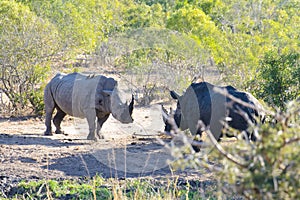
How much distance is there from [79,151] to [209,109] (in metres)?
2.24

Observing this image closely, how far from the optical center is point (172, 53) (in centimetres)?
1678

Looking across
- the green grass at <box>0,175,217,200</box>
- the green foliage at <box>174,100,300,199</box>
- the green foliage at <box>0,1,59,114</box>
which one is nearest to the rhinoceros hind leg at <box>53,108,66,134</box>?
the green foliage at <box>0,1,59,114</box>

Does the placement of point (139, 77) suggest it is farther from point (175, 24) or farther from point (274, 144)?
point (274, 144)

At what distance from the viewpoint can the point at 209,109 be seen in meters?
10.2

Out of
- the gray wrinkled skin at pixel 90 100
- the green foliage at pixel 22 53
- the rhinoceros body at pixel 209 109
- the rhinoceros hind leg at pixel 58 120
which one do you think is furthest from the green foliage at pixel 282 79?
the green foliage at pixel 22 53

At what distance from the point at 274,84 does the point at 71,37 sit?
271 inches

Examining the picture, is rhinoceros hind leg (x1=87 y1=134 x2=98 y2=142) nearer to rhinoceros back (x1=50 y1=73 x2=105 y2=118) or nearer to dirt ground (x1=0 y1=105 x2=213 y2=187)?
dirt ground (x1=0 y1=105 x2=213 y2=187)

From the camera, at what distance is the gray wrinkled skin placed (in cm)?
1183

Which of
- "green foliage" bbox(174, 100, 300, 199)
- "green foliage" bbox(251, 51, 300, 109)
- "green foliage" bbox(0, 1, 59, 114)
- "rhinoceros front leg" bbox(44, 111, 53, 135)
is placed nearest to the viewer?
"green foliage" bbox(174, 100, 300, 199)

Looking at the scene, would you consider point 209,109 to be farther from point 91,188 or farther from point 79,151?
point 91,188

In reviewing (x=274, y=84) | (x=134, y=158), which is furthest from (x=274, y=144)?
(x=274, y=84)

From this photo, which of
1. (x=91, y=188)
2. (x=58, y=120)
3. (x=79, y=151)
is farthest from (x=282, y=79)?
(x=91, y=188)

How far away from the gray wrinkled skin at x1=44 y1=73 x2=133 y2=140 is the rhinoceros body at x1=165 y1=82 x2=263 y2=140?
3.49ft

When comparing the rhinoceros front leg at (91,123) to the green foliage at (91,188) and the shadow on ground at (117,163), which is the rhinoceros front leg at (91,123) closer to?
the shadow on ground at (117,163)
